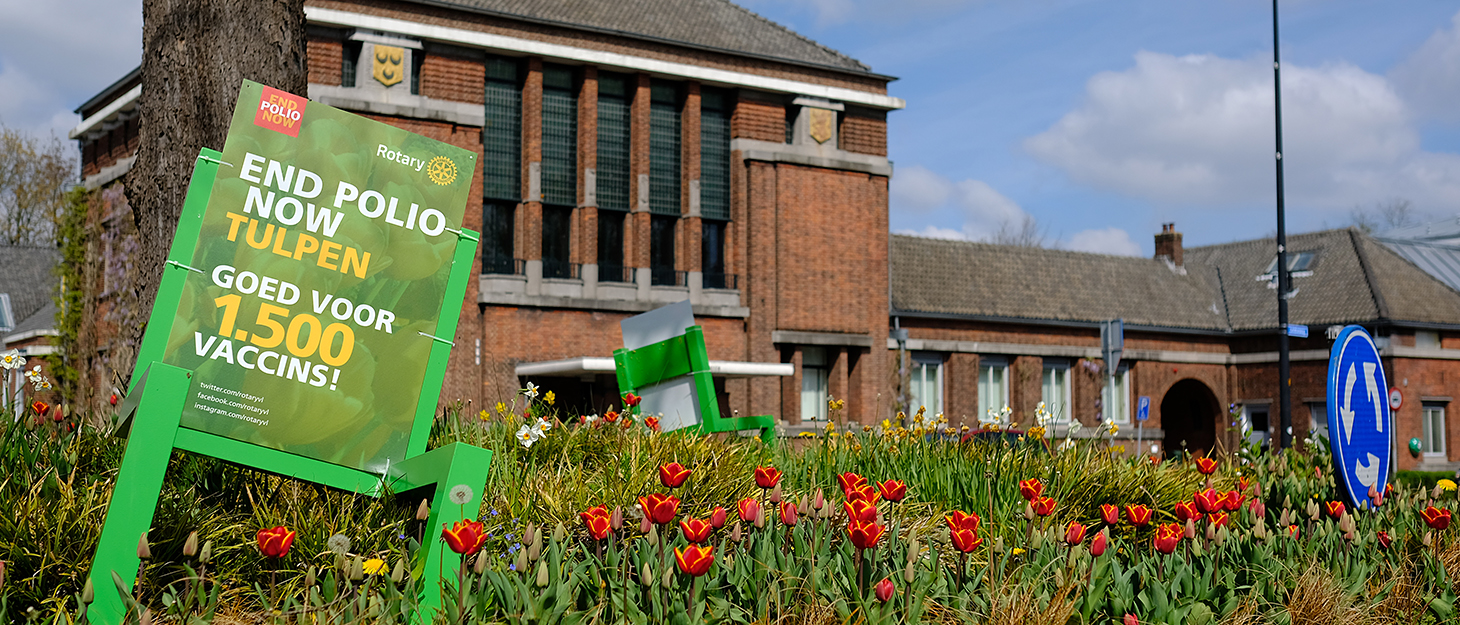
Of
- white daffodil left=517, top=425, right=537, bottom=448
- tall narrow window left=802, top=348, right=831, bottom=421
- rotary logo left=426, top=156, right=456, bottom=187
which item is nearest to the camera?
rotary logo left=426, top=156, right=456, bottom=187

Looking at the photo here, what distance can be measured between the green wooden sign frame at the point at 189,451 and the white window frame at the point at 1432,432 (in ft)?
117

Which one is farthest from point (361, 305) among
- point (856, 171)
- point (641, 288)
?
point (856, 171)

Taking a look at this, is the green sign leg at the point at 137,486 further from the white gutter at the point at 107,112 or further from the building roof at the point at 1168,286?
the building roof at the point at 1168,286

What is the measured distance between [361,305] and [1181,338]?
115 ft

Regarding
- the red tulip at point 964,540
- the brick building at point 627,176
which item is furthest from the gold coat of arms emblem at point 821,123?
the red tulip at point 964,540

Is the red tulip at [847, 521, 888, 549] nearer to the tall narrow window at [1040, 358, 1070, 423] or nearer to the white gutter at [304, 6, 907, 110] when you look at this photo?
the white gutter at [304, 6, 907, 110]

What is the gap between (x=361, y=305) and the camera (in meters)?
4.90

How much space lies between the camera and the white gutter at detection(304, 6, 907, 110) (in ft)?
74.7

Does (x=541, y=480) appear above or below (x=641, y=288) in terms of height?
below

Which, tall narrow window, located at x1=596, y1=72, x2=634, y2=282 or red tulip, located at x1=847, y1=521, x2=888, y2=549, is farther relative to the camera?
tall narrow window, located at x1=596, y1=72, x2=634, y2=282

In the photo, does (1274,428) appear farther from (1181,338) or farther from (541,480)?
(541,480)

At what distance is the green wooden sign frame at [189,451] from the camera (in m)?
4.14

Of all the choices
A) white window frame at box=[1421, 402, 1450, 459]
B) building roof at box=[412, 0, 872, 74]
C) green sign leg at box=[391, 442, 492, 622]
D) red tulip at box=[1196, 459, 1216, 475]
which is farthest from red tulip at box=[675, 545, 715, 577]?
white window frame at box=[1421, 402, 1450, 459]

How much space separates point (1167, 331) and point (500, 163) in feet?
71.6
